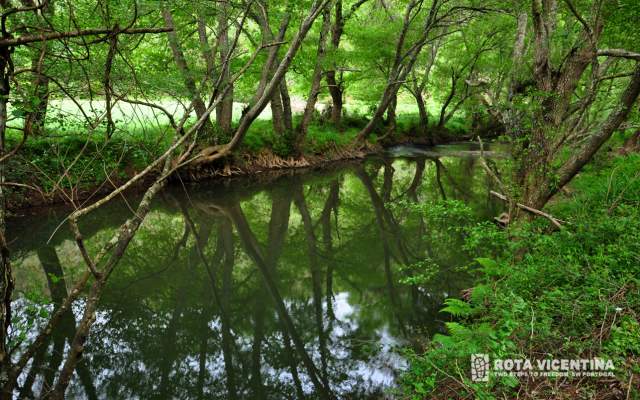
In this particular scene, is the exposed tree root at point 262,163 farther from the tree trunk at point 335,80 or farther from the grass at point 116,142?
the tree trunk at point 335,80

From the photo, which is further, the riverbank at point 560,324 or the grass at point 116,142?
the grass at point 116,142

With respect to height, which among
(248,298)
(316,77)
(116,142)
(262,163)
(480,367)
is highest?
(316,77)

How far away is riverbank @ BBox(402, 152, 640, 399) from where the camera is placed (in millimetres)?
2510

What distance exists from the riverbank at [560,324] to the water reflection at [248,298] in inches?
53.9

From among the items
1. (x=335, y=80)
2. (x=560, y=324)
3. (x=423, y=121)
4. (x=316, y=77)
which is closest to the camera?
(x=560, y=324)

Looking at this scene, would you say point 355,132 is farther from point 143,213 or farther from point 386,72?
point 143,213

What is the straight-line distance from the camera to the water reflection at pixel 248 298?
444cm

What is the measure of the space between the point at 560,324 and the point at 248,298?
14.2 ft

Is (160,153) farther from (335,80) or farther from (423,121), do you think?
(423,121)

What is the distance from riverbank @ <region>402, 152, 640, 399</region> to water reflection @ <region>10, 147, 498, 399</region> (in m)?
1.37

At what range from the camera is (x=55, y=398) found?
3.50m

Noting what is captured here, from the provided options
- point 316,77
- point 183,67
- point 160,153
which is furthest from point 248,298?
point 316,77

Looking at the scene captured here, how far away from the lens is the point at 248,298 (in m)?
6.17

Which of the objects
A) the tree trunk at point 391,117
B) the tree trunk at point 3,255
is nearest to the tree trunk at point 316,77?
the tree trunk at point 391,117
